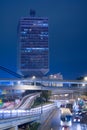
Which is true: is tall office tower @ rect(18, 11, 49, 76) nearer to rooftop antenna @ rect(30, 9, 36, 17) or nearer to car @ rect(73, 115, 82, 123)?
rooftop antenna @ rect(30, 9, 36, 17)

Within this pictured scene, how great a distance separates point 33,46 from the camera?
188 metres

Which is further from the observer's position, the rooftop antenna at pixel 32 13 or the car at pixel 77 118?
the rooftop antenna at pixel 32 13

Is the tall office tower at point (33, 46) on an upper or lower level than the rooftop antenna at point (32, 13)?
lower

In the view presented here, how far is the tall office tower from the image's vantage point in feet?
599

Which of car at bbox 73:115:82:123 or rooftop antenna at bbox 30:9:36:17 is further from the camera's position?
rooftop antenna at bbox 30:9:36:17

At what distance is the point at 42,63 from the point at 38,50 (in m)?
6.90

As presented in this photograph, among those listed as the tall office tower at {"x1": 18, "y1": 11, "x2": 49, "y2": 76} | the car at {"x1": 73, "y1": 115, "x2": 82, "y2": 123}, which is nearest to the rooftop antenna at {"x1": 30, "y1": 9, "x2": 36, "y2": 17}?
the tall office tower at {"x1": 18, "y1": 11, "x2": 49, "y2": 76}

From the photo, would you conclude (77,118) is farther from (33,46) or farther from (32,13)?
(32,13)

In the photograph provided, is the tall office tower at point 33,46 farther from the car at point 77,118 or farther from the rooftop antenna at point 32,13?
the car at point 77,118

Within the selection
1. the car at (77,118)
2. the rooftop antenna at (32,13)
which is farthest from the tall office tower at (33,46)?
the car at (77,118)

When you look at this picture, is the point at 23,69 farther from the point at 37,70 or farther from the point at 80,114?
the point at 80,114

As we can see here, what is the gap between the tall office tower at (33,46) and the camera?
182500 millimetres

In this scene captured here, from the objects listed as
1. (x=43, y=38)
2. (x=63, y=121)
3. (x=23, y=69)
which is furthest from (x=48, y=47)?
(x=63, y=121)

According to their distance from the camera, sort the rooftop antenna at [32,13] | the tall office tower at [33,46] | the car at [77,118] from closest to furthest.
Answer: the car at [77,118]
the tall office tower at [33,46]
the rooftop antenna at [32,13]
